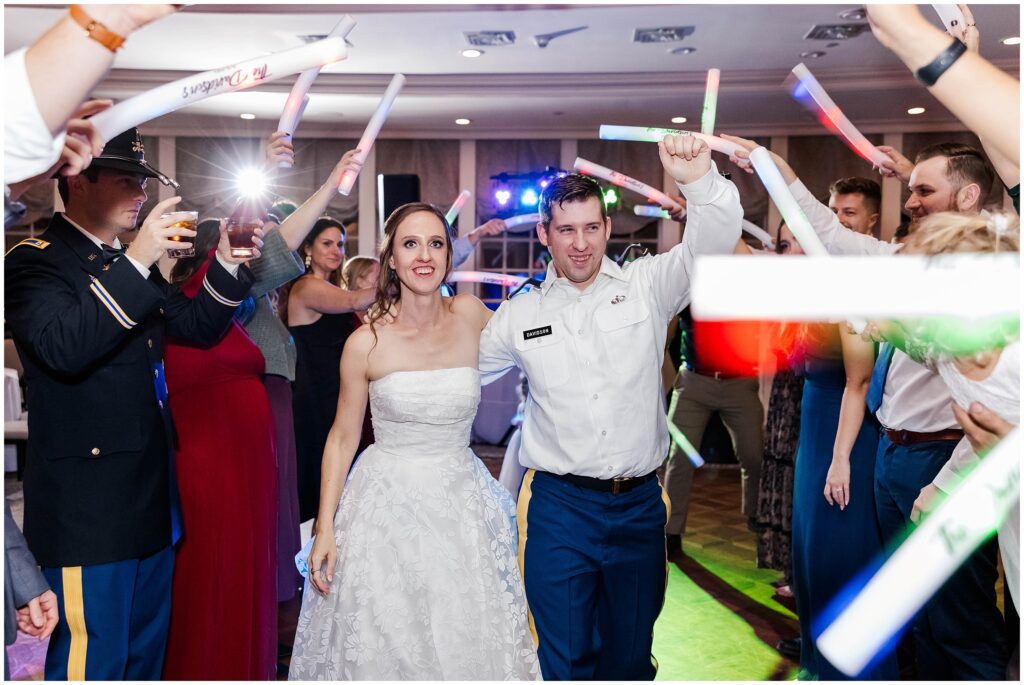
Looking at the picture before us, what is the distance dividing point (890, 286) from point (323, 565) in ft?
5.22

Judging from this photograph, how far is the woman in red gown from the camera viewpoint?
238cm

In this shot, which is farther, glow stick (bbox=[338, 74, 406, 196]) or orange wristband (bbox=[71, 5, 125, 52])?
glow stick (bbox=[338, 74, 406, 196])

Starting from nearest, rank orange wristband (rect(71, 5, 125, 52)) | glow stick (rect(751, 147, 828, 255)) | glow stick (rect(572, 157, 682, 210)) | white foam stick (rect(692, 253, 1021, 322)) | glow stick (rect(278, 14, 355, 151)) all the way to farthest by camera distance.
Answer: orange wristband (rect(71, 5, 125, 52))
white foam stick (rect(692, 253, 1021, 322))
glow stick (rect(751, 147, 828, 255))
glow stick (rect(278, 14, 355, 151))
glow stick (rect(572, 157, 682, 210))

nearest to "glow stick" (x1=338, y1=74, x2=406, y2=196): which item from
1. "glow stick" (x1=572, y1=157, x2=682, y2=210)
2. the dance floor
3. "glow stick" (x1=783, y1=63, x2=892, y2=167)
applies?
"glow stick" (x1=572, y1=157, x2=682, y2=210)

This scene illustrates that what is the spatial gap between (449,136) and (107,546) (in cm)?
766

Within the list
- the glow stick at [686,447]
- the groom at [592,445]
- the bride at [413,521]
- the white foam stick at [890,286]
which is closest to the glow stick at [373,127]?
the bride at [413,521]

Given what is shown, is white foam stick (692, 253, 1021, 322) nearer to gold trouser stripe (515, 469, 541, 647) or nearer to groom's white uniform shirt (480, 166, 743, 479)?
groom's white uniform shirt (480, 166, 743, 479)

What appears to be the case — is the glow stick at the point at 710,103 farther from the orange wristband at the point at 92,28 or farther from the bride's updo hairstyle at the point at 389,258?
the orange wristband at the point at 92,28

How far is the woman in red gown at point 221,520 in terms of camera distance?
2.38 meters

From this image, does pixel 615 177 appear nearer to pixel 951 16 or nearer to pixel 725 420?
pixel 951 16

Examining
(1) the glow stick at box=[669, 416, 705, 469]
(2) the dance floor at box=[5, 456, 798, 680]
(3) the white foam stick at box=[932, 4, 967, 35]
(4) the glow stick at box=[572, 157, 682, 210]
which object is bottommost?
(2) the dance floor at box=[5, 456, 798, 680]

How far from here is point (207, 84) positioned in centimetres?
137

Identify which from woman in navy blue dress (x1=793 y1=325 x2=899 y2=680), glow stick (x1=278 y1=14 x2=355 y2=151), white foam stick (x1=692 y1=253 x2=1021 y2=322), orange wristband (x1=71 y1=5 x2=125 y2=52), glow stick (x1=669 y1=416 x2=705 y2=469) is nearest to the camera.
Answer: orange wristband (x1=71 y1=5 x2=125 y2=52)

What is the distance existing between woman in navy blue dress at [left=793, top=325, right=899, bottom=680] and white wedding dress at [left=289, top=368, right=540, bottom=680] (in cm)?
113
